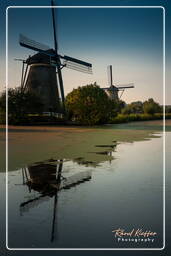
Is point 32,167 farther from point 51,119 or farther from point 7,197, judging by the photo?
point 51,119

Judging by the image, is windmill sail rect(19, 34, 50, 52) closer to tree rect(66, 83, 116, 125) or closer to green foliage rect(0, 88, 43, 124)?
green foliage rect(0, 88, 43, 124)

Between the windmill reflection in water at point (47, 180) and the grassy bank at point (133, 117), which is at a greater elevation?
the grassy bank at point (133, 117)

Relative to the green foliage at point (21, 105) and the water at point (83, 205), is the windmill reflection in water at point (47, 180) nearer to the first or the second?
the water at point (83, 205)

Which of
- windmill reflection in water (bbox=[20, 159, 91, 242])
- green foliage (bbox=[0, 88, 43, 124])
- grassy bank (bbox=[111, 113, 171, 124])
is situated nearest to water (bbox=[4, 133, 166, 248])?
windmill reflection in water (bbox=[20, 159, 91, 242])

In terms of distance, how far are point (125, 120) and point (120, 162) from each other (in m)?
40.7

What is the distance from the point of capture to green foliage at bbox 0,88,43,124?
3744 cm

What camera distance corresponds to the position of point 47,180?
848 centimetres

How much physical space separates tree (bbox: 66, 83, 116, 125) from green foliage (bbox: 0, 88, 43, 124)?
487cm

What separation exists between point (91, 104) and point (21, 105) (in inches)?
337

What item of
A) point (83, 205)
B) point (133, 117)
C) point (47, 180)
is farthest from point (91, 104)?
point (83, 205)

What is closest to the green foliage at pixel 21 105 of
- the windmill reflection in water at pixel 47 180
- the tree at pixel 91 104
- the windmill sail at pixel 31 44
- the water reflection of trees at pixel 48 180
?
the tree at pixel 91 104

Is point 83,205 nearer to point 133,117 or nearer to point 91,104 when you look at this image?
point 91,104

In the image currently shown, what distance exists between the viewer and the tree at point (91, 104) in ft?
125

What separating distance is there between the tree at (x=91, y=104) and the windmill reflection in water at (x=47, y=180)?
89.5 feet
